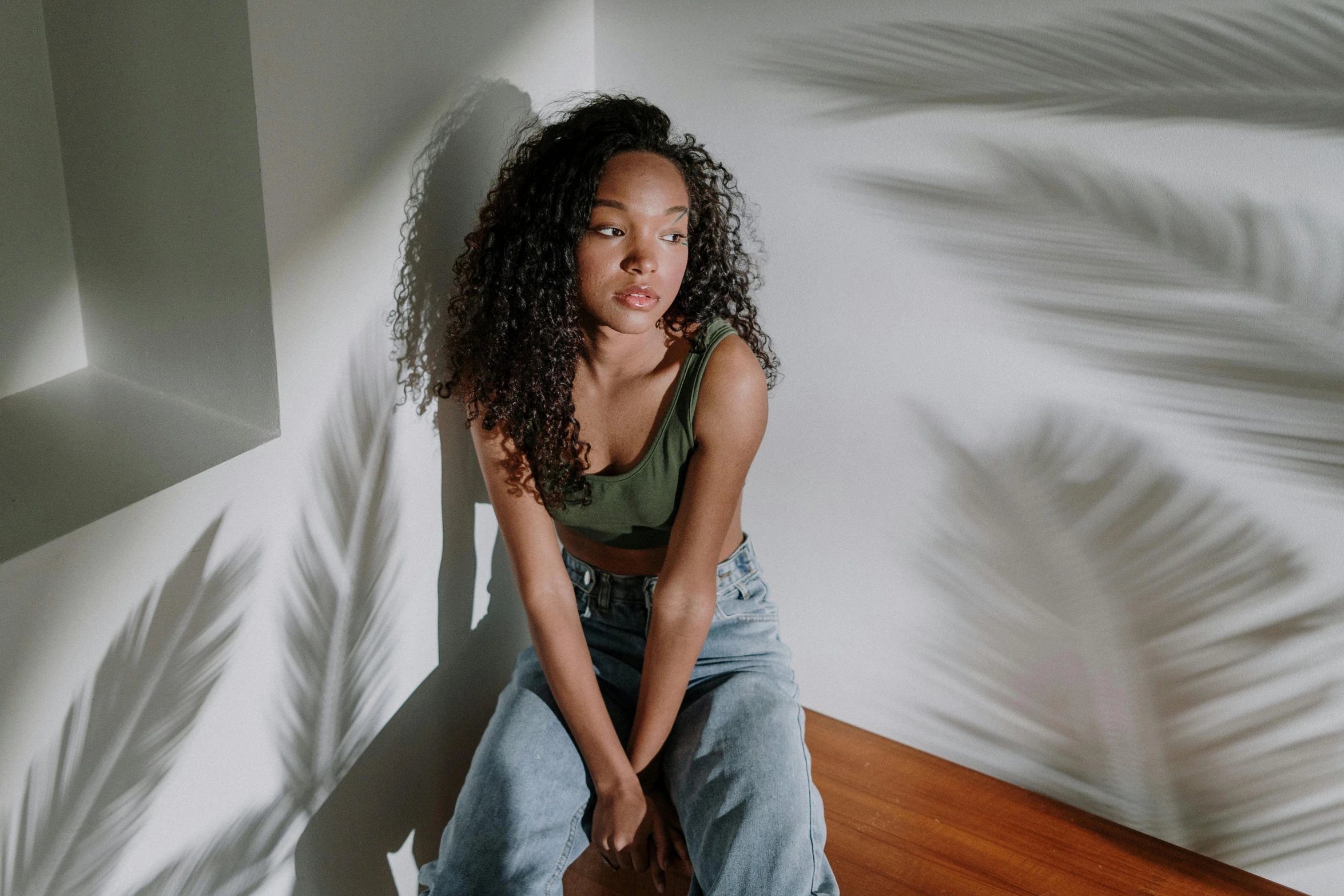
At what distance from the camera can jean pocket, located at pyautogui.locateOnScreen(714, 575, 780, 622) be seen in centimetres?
180

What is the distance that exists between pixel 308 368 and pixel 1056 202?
1.08 metres

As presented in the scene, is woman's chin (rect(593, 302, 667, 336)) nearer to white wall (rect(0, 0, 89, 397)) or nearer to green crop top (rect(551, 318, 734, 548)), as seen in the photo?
green crop top (rect(551, 318, 734, 548))

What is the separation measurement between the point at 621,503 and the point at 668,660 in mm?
242

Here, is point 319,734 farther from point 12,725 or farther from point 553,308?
point 553,308

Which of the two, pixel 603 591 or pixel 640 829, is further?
pixel 603 591

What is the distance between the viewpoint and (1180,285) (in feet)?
5.37

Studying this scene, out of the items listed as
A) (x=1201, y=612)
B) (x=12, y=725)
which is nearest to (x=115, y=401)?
(x=12, y=725)

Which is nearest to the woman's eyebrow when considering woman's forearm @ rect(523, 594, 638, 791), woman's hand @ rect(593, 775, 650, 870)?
woman's forearm @ rect(523, 594, 638, 791)

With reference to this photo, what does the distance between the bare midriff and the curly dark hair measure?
0.13 metres

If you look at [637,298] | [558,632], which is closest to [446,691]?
[558,632]

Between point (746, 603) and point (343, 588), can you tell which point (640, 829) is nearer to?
point (746, 603)

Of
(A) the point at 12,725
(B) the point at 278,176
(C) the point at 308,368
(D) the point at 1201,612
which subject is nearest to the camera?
(A) the point at 12,725

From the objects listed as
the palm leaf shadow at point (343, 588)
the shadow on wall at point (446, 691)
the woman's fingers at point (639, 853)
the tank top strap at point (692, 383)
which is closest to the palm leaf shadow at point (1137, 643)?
the tank top strap at point (692, 383)

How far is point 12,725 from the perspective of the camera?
120 centimetres
